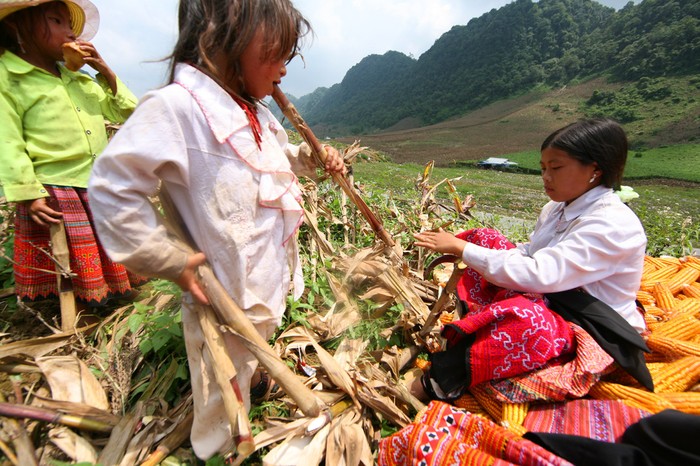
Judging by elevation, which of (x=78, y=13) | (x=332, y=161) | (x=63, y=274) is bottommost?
(x=63, y=274)

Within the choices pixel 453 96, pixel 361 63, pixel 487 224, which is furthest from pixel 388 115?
pixel 487 224

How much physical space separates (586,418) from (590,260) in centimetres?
67

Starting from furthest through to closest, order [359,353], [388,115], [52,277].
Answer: [388,115] < [52,277] < [359,353]

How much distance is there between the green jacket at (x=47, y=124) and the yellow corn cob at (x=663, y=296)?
378cm

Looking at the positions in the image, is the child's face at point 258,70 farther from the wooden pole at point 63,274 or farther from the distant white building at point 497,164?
the distant white building at point 497,164

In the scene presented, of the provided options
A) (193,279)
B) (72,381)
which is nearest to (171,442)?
(72,381)

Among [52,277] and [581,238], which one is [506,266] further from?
[52,277]

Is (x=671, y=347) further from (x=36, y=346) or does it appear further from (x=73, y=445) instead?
(x=36, y=346)

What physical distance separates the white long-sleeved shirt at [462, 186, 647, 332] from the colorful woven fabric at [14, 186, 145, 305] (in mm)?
2342

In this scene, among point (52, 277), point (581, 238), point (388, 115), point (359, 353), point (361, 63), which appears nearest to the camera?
point (581, 238)

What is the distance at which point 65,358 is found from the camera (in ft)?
5.98

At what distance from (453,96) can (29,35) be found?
262 ft

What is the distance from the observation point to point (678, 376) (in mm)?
1560

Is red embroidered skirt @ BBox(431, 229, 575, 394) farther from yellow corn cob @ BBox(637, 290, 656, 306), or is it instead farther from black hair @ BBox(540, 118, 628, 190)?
yellow corn cob @ BBox(637, 290, 656, 306)
